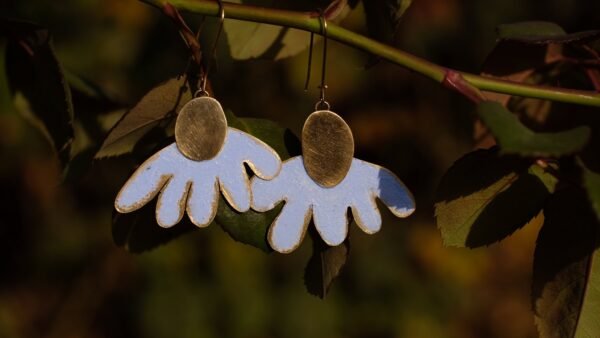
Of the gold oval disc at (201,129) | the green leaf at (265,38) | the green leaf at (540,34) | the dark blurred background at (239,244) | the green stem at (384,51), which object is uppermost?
the dark blurred background at (239,244)

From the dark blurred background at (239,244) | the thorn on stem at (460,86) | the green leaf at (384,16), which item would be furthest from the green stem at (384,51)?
the dark blurred background at (239,244)

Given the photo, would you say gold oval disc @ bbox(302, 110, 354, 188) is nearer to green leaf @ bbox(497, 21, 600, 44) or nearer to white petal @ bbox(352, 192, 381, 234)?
white petal @ bbox(352, 192, 381, 234)

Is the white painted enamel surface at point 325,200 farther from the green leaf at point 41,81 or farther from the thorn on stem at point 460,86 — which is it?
the green leaf at point 41,81

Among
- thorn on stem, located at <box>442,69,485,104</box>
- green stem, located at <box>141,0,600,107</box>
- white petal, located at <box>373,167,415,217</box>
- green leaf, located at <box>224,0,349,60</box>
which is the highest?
green leaf, located at <box>224,0,349,60</box>

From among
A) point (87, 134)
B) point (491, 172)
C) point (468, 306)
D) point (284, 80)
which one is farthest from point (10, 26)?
→ point (468, 306)

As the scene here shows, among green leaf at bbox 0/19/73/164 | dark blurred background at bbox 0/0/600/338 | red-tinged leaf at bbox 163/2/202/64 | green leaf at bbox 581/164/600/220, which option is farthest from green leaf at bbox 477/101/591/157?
dark blurred background at bbox 0/0/600/338

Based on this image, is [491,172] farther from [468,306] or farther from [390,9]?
[468,306]
